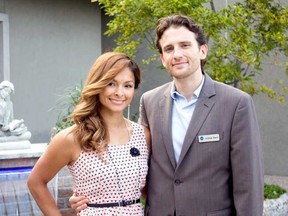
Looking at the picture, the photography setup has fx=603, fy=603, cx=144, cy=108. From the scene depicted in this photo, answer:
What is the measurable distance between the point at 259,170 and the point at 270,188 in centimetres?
457

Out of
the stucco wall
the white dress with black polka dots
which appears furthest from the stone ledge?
the stucco wall

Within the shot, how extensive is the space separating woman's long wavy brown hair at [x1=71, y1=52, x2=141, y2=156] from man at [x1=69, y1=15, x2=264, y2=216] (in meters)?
0.27

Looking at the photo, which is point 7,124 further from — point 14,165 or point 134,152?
point 134,152

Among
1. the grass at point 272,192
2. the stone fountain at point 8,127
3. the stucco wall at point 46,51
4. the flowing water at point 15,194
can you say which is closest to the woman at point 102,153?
the flowing water at point 15,194

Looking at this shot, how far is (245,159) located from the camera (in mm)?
3051

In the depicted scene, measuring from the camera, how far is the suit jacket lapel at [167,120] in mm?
3164

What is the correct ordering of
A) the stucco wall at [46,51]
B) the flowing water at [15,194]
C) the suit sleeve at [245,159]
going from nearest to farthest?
the suit sleeve at [245,159] < the flowing water at [15,194] < the stucco wall at [46,51]

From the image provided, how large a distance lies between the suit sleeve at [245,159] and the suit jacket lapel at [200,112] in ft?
0.54

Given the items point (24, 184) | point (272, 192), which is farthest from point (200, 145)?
point (272, 192)

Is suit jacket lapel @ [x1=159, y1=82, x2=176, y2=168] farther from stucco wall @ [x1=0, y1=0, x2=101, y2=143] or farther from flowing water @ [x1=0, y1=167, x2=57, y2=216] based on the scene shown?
stucco wall @ [x1=0, y1=0, x2=101, y2=143]

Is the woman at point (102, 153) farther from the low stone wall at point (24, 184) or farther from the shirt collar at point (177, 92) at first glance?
the low stone wall at point (24, 184)

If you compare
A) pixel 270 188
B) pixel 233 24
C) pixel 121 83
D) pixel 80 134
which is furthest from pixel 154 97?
pixel 270 188

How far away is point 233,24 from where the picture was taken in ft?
22.0

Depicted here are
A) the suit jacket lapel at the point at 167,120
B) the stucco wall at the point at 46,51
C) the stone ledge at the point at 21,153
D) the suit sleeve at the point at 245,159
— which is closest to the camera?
the suit sleeve at the point at 245,159
